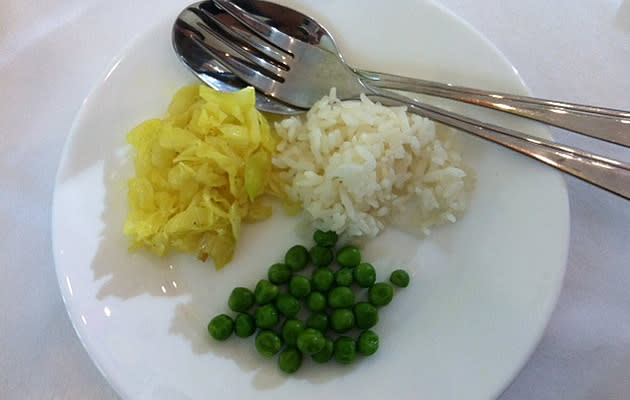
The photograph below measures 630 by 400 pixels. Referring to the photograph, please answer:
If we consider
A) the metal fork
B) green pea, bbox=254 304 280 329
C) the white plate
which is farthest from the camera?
the metal fork

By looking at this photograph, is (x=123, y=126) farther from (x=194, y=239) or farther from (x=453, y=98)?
(x=453, y=98)

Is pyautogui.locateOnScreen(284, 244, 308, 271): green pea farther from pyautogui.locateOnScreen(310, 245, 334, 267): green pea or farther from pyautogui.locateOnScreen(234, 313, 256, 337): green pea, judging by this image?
pyautogui.locateOnScreen(234, 313, 256, 337): green pea

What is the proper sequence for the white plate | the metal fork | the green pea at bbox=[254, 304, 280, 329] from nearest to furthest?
the white plate
the green pea at bbox=[254, 304, 280, 329]
the metal fork

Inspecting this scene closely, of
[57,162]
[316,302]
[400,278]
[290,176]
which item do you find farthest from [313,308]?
[57,162]

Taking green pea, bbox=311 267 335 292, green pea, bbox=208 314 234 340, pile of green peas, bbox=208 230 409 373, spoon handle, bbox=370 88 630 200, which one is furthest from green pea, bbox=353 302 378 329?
spoon handle, bbox=370 88 630 200

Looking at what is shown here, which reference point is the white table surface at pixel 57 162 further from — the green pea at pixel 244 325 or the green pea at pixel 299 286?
the green pea at pixel 299 286

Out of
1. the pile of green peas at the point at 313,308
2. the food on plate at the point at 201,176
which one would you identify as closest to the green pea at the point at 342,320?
the pile of green peas at the point at 313,308
